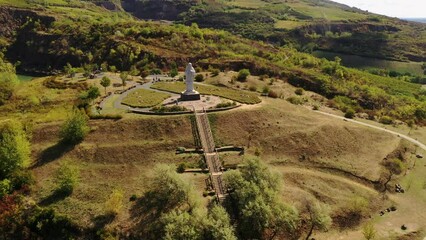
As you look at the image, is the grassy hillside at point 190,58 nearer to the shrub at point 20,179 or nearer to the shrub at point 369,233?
the shrub at point 369,233

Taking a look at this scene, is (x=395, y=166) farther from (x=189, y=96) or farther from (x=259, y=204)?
(x=189, y=96)

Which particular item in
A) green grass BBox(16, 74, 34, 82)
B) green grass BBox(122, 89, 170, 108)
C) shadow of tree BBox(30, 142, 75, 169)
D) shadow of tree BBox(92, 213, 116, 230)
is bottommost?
green grass BBox(16, 74, 34, 82)

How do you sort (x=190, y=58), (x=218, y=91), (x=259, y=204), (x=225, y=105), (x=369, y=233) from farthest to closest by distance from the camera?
(x=190, y=58)
(x=218, y=91)
(x=225, y=105)
(x=259, y=204)
(x=369, y=233)

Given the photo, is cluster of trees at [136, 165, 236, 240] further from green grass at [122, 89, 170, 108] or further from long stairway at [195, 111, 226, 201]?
green grass at [122, 89, 170, 108]

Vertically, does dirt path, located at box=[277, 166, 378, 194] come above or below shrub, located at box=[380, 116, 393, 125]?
below

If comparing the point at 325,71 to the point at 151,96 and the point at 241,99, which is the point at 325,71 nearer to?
the point at 241,99

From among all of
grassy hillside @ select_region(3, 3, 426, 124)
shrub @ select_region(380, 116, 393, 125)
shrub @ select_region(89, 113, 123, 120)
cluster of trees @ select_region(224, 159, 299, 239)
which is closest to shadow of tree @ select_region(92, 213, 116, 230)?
cluster of trees @ select_region(224, 159, 299, 239)

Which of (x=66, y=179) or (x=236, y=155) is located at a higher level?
(x=236, y=155)

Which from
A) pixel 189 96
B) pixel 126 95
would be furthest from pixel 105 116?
pixel 189 96

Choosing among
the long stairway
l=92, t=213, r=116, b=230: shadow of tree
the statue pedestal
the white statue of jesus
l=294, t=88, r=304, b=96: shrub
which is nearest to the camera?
l=92, t=213, r=116, b=230: shadow of tree
